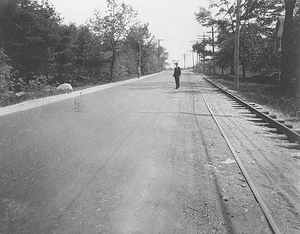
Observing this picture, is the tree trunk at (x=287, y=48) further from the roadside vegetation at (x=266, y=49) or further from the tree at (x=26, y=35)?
the tree at (x=26, y=35)

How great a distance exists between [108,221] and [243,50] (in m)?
33.9

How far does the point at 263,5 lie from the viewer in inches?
1480

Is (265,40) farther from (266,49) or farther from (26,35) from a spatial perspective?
(26,35)

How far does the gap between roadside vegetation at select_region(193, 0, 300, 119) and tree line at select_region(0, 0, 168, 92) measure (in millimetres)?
14544

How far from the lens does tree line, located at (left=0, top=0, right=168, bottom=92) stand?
31.7 metres

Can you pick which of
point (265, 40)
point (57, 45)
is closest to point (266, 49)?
point (265, 40)

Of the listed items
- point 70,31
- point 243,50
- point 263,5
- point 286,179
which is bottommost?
point 286,179

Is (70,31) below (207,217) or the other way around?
the other way around

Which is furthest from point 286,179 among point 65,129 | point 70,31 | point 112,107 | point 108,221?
point 70,31

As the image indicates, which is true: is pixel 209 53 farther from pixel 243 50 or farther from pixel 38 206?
pixel 38 206

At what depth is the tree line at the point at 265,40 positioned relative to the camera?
59.0 feet

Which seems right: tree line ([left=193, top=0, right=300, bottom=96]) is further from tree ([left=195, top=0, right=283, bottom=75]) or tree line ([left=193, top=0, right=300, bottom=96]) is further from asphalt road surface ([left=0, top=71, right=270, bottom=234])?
asphalt road surface ([left=0, top=71, right=270, bottom=234])

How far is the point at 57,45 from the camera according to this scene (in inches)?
1372

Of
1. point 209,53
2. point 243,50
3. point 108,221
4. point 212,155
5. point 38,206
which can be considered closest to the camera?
point 108,221
